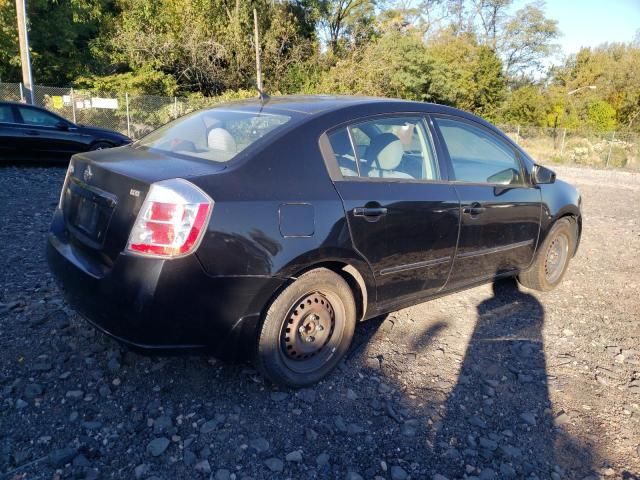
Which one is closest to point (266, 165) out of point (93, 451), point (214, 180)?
point (214, 180)

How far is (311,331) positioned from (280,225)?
0.73 meters

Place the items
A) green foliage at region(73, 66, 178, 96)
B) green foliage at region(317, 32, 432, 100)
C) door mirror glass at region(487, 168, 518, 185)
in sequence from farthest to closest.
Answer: green foliage at region(317, 32, 432, 100)
green foliage at region(73, 66, 178, 96)
door mirror glass at region(487, 168, 518, 185)

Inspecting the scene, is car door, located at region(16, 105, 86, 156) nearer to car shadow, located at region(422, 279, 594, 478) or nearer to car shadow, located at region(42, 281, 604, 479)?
car shadow, located at region(42, 281, 604, 479)

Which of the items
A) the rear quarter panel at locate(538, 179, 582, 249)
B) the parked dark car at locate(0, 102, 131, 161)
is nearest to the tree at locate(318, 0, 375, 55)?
the parked dark car at locate(0, 102, 131, 161)

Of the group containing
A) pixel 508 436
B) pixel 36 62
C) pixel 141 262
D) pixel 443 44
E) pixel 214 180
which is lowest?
pixel 508 436

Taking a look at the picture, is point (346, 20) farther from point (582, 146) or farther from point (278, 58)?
point (582, 146)

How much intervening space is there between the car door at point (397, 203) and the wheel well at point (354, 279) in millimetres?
108

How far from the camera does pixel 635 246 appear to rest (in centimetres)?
673

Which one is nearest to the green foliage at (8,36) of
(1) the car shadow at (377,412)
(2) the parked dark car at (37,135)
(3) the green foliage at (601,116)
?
(2) the parked dark car at (37,135)

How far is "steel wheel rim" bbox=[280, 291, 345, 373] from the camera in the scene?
2779 millimetres

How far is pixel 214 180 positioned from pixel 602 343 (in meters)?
3.20

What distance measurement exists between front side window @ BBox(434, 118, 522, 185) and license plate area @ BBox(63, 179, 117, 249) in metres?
2.31

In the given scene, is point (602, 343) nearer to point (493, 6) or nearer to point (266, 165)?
point (266, 165)

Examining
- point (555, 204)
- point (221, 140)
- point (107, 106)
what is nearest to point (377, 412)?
point (221, 140)
